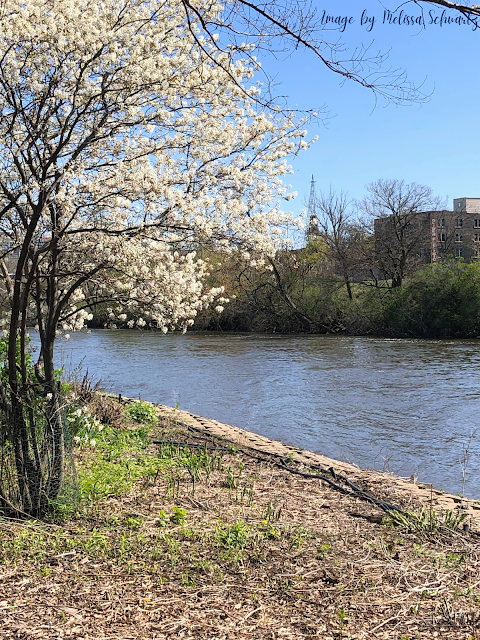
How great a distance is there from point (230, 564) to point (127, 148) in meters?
3.76

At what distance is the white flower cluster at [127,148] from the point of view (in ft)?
16.6

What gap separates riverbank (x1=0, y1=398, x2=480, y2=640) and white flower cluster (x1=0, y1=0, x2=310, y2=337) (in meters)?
1.81

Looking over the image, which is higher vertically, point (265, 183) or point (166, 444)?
point (265, 183)

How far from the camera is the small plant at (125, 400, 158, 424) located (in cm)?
1009

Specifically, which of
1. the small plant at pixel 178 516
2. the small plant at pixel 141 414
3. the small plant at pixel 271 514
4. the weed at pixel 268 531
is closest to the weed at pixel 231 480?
the small plant at pixel 271 514

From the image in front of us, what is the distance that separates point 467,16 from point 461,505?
5.00 metres

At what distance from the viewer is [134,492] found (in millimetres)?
5848

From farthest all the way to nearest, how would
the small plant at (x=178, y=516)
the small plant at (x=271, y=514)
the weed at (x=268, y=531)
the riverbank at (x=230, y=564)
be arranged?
the small plant at (x=271, y=514)
the small plant at (x=178, y=516)
the weed at (x=268, y=531)
the riverbank at (x=230, y=564)

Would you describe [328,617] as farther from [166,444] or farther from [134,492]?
[166,444]

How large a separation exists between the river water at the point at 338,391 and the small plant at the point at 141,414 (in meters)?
1.79

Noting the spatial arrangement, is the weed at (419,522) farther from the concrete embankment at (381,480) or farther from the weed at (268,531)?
the weed at (268,531)

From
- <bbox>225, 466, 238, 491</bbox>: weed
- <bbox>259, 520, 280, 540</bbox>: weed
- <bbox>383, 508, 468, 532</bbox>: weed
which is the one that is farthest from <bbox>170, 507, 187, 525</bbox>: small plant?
<bbox>383, 508, 468, 532</bbox>: weed

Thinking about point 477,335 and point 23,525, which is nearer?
point 23,525

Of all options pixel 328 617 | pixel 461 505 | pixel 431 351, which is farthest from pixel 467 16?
pixel 431 351
